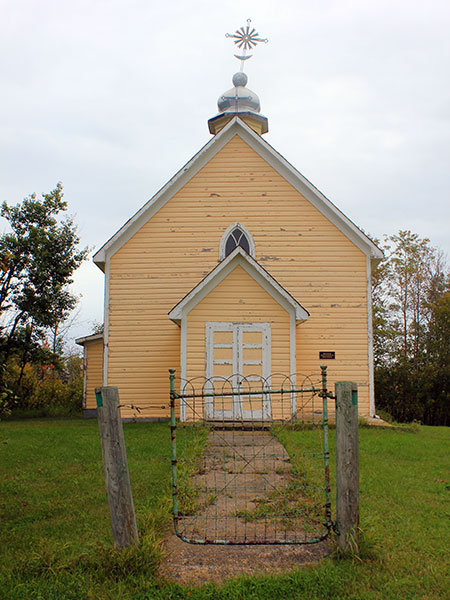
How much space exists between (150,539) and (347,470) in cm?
171

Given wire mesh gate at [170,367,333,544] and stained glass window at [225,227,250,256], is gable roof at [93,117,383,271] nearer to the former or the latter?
stained glass window at [225,227,250,256]

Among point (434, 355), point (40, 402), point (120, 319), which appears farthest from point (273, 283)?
point (434, 355)

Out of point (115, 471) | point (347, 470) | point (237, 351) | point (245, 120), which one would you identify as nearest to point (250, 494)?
point (347, 470)

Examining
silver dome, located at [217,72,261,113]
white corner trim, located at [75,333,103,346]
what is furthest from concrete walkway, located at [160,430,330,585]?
silver dome, located at [217,72,261,113]

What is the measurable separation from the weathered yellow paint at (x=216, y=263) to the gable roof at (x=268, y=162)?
0.15 meters

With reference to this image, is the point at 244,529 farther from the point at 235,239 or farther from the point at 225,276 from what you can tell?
the point at 235,239

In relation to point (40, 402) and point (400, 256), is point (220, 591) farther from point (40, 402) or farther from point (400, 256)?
point (400, 256)

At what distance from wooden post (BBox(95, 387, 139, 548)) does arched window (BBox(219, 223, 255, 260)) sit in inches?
448

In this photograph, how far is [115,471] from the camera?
4797mm

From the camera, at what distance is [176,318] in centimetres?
1391

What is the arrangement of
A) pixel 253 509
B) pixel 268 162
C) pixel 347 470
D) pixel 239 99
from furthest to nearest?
1. pixel 239 99
2. pixel 268 162
3. pixel 253 509
4. pixel 347 470

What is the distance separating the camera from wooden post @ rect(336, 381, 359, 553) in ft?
15.6

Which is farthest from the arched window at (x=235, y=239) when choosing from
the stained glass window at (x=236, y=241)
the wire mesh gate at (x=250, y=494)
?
the wire mesh gate at (x=250, y=494)

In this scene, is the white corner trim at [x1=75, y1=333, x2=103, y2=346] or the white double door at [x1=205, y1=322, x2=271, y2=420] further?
the white corner trim at [x1=75, y1=333, x2=103, y2=346]
